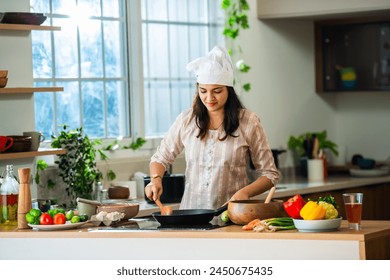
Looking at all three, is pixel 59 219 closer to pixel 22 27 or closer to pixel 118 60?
pixel 22 27

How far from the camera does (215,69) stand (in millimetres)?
4590

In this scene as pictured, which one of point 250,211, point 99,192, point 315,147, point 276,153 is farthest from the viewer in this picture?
point 315,147

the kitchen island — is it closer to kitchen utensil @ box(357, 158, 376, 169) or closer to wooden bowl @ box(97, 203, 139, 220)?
wooden bowl @ box(97, 203, 139, 220)

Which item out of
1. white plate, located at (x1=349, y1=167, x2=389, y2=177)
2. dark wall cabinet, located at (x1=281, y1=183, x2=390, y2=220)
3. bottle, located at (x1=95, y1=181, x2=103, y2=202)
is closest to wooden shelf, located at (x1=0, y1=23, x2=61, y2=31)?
bottle, located at (x1=95, y1=181, x2=103, y2=202)

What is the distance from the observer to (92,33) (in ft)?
20.5

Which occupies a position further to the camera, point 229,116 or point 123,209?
point 229,116

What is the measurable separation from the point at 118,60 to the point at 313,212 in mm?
3035

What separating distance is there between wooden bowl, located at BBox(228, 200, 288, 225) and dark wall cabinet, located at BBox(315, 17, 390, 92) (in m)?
3.56

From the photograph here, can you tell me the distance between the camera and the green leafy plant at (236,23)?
22.9ft

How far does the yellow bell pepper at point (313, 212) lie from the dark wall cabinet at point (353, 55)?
384cm

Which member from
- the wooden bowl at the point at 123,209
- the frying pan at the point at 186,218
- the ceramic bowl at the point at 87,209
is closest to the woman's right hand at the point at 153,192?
the wooden bowl at the point at 123,209

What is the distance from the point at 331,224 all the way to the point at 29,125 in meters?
2.44

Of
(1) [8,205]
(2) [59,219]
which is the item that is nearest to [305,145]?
(1) [8,205]
